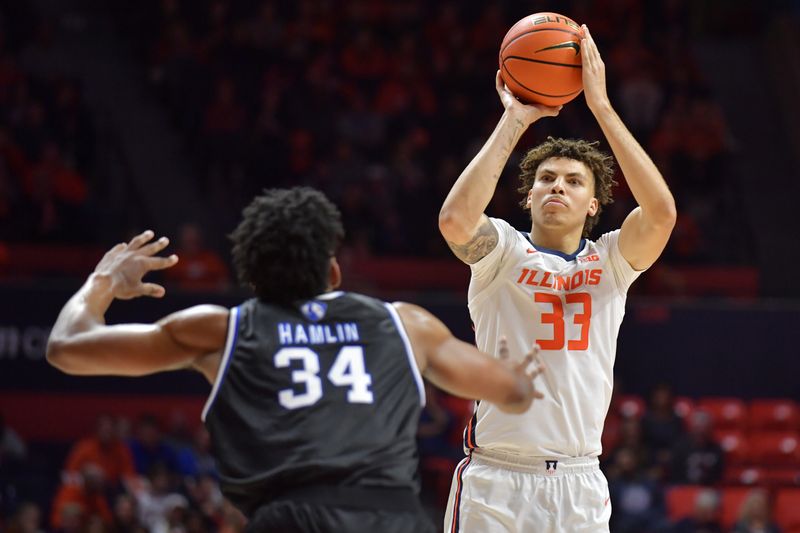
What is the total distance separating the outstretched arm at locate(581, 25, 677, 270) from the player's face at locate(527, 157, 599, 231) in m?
0.26

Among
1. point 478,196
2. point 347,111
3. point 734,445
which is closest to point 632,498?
point 734,445

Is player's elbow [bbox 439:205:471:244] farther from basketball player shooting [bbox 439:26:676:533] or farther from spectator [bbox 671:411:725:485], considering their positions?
spectator [bbox 671:411:725:485]

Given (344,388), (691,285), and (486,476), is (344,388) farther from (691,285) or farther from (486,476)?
(691,285)

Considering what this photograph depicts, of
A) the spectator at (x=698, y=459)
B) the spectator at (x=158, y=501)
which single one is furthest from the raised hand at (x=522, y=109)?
the spectator at (x=698, y=459)

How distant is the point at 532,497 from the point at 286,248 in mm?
1971

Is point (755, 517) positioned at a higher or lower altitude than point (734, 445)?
lower

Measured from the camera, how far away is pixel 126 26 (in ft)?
57.0

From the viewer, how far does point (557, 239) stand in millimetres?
5742

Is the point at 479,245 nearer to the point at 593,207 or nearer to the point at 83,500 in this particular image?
the point at 593,207

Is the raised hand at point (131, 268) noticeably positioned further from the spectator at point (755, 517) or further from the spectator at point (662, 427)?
the spectator at point (662, 427)

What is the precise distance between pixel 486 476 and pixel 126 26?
1339 centimetres

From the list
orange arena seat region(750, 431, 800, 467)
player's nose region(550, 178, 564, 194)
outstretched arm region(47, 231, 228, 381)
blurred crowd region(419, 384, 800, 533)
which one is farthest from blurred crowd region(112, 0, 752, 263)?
outstretched arm region(47, 231, 228, 381)

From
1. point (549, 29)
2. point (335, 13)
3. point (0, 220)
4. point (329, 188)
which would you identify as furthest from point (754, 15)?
point (549, 29)

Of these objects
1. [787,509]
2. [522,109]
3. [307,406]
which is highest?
[522,109]
